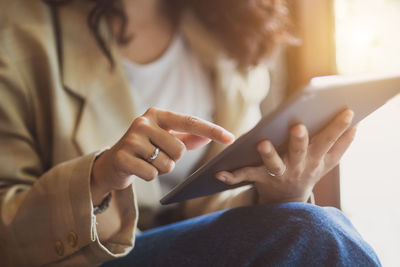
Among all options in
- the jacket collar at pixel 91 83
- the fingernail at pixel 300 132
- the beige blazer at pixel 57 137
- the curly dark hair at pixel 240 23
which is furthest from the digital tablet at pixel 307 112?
the curly dark hair at pixel 240 23

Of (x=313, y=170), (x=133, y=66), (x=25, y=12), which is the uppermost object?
(x=25, y=12)

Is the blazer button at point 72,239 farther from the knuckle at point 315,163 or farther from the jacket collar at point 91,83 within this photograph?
the knuckle at point 315,163

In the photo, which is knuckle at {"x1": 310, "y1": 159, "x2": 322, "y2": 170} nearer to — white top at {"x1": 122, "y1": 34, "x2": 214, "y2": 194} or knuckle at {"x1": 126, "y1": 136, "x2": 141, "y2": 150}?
knuckle at {"x1": 126, "y1": 136, "x2": 141, "y2": 150}

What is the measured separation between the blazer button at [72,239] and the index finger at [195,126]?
186mm

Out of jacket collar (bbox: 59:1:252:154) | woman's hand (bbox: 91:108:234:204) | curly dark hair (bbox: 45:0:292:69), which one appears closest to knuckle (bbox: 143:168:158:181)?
woman's hand (bbox: 91:108:234:204)

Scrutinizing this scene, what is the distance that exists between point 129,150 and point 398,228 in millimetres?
321

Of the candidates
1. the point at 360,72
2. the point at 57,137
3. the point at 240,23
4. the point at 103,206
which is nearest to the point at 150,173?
the point at 103,206

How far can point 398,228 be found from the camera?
1.54ft

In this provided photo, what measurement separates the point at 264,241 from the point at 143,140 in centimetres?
18

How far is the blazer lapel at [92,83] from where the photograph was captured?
0.66m

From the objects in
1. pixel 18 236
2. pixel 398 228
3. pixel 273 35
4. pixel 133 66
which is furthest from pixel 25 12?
pixel 398 228

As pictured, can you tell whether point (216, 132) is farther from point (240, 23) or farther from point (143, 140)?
point (240, 23)

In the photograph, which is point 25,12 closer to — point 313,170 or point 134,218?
point 134,218

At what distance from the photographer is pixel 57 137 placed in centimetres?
65
